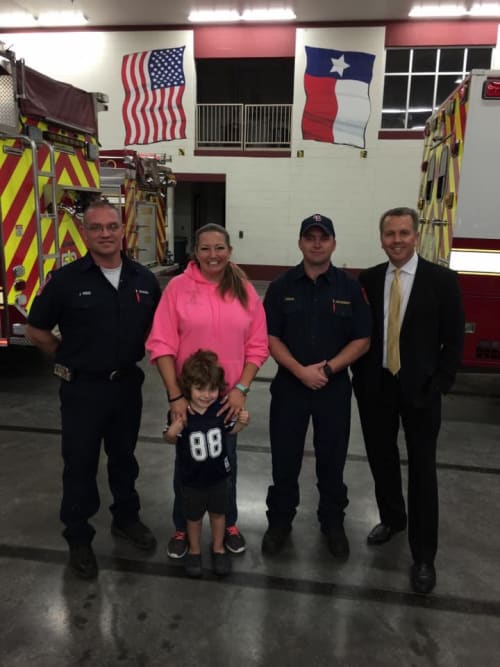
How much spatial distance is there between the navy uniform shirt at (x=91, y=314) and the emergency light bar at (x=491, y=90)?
3.28 meters

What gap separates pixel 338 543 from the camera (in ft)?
9.35

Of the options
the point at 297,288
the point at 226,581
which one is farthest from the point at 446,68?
the point at 226,581

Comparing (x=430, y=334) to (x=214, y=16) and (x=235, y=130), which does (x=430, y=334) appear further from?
(x=235, y=130)

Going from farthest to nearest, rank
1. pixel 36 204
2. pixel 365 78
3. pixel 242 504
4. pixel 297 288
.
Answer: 1. pixel 365 78
2. pixel 36 204
3. pixel 242 504
4. pixel 297 288

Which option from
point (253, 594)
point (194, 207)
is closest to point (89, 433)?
point (253, 594)

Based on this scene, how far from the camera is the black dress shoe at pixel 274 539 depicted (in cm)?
285

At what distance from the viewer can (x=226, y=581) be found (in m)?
2.62

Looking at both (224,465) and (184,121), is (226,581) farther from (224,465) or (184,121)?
(184,121)

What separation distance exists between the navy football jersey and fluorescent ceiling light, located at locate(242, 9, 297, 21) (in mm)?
14705

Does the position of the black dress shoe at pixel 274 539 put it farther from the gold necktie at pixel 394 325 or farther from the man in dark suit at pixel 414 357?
the gold necktie at pixel 394 325

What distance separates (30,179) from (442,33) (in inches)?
530

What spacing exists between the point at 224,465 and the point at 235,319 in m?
0.71

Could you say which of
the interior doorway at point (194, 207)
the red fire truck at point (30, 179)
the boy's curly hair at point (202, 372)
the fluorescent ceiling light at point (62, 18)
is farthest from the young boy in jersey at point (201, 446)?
the interior doorway at point (194, 207)

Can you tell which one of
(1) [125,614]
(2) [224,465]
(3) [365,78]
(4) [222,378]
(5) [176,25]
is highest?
(5) [176,25]
